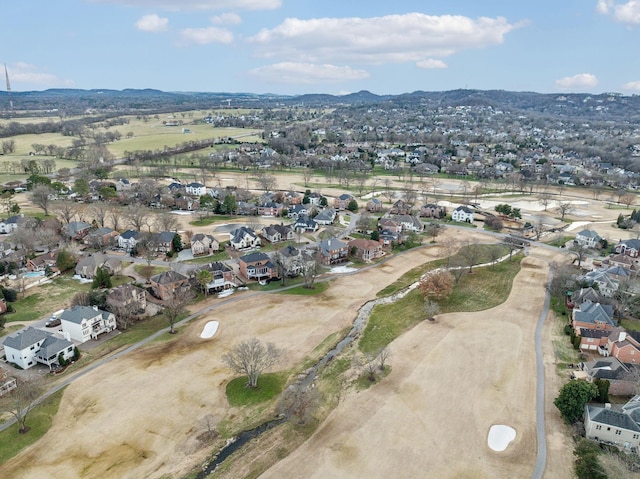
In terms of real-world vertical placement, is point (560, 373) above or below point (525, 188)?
below

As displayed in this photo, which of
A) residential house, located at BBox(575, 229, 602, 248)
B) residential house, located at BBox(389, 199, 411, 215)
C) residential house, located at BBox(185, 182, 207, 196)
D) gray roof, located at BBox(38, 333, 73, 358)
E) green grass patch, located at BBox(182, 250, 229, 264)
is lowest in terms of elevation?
gray roof, located at BBox(38, 333, 73, 358)

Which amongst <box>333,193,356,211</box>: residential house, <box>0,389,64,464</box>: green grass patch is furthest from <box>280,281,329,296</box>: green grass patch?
<box>333,193,356,211</box>: residential house

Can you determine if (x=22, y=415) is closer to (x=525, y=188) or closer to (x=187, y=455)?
(x=187, y=455)

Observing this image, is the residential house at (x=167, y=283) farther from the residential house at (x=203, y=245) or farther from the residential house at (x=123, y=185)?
the residential house at (x=123, y=185)

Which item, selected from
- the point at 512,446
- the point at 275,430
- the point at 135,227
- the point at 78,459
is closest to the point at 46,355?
the point at 78,459

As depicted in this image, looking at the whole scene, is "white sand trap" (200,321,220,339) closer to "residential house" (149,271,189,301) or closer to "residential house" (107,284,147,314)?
"residential house" (149,271,189,301)

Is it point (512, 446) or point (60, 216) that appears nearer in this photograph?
point (512, 446)
